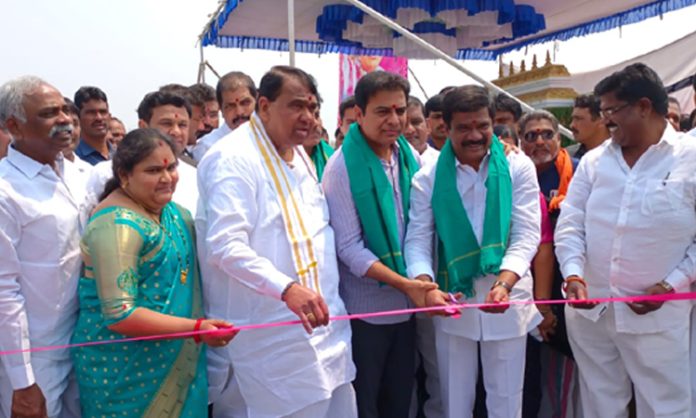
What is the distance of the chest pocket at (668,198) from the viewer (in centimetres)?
257

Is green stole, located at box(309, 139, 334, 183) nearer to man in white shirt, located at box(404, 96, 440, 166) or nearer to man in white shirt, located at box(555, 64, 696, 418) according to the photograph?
man in white shirt, located at box(404, 96, 440, 166)

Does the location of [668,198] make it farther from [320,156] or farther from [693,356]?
[320,156]

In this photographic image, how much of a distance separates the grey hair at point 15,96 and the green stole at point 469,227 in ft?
6.26

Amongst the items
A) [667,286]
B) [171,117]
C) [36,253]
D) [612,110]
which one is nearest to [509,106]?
[612,110]

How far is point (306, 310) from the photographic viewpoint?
7.40ft

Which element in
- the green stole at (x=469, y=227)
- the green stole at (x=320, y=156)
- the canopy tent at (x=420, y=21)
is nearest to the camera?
the green stole at (x=469, y=227)

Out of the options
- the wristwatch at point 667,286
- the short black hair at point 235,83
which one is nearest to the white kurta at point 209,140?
the short black hair at point 235,83

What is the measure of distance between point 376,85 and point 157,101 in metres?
1.35

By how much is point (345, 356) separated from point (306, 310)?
1.75 ft

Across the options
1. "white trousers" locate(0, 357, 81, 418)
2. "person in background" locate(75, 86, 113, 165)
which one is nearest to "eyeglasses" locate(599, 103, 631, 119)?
"white trousers" locate(0, 357, 81, 418)

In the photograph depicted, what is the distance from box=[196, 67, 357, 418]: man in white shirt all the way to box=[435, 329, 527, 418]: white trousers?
1.80 ft

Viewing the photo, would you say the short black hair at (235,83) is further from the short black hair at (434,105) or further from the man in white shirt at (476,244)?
the man in white shirt at (476,244)

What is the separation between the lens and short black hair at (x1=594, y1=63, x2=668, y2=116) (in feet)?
8.59

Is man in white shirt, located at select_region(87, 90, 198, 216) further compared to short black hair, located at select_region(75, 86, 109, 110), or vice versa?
short black hair, located at select_region(75, 86, 109, 110)
